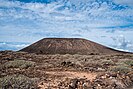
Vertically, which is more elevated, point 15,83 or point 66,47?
point 15,83

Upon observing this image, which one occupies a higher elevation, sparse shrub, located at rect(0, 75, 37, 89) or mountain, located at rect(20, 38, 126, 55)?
sparse shrub, located at rect(0, 75, 37, 89)

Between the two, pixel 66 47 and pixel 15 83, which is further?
pixel 66 47

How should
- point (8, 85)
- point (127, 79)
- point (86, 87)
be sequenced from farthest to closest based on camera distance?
1. point (127, 79)
2. point (86, 87)
3. point (8, 85)

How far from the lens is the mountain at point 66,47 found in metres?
91.3

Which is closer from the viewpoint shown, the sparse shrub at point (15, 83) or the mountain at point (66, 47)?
the sparse shrub at point (15, 83)

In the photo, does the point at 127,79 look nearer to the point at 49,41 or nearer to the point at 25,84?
the point at 25,84

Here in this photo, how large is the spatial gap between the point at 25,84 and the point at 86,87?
3259mm

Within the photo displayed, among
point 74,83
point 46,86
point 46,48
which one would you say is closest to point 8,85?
point 46,86

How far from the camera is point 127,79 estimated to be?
664 inches

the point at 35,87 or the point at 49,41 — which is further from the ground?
the point at 35,87

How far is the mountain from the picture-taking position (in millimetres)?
91325

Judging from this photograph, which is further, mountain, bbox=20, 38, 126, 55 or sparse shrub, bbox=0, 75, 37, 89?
mountain, bbox=20, 38, 126, 55

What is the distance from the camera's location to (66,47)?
93250 mm

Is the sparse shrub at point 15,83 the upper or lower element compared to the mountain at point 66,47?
upper
